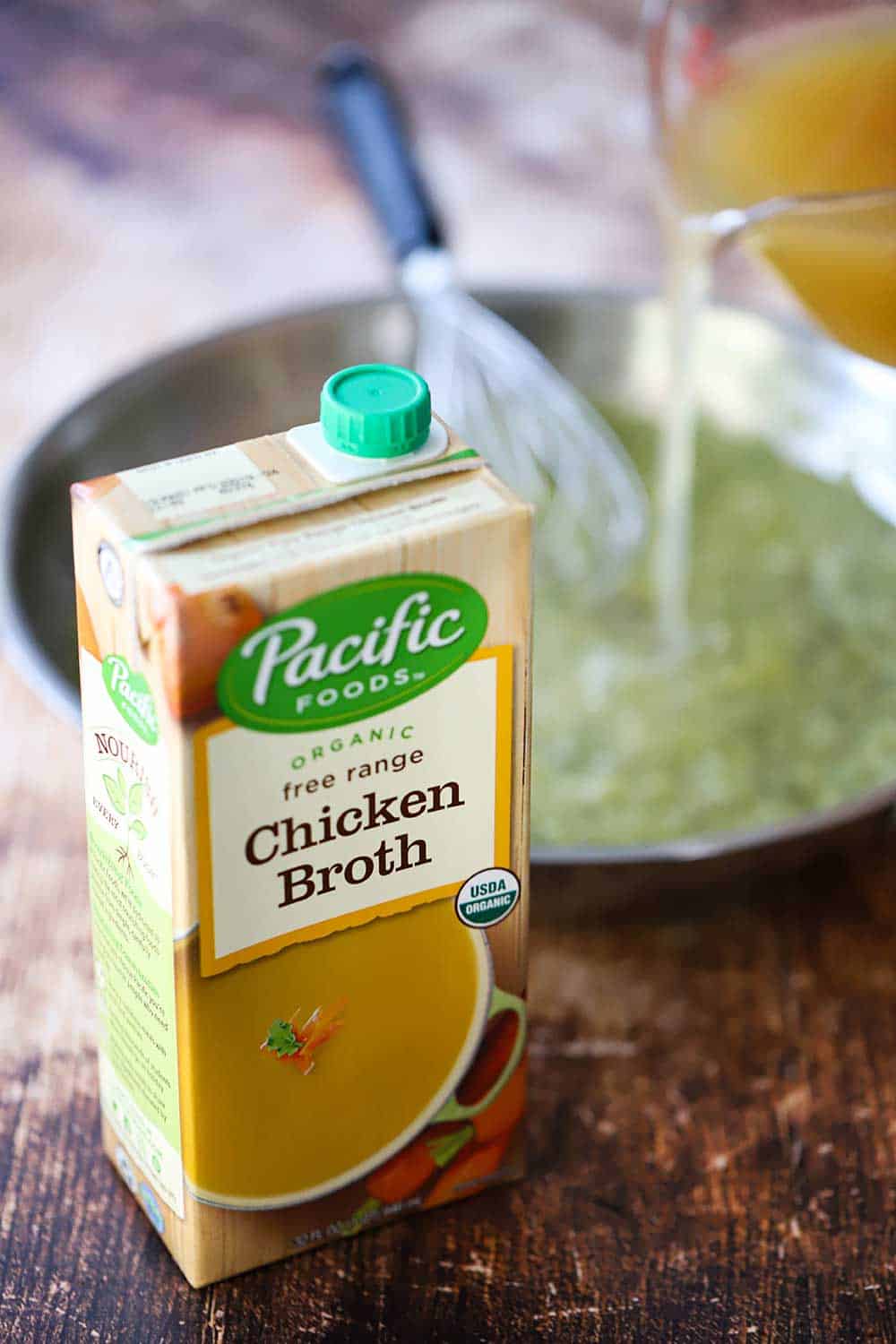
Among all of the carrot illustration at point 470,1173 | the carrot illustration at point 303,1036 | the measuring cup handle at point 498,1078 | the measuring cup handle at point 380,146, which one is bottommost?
the carrot illustration at point 470,1173

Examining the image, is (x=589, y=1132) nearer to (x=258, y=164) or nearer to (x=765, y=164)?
(x=765, y=164)

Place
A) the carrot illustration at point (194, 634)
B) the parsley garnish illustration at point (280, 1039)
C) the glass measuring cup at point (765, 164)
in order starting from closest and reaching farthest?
the carrot illustration at point (194, 634) → the parsley garnish illustration at point (280, 1039) → the glass measuring cup at point (765, 164)

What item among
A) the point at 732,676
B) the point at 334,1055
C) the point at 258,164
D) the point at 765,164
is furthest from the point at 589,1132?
the point at 258,164

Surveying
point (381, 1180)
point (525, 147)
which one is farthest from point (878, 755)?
point (525, 147)

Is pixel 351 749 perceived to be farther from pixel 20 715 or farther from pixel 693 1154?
pixel 20 715

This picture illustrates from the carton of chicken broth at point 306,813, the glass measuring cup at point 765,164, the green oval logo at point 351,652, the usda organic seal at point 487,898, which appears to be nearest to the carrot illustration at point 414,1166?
the carton of chicken broth at point 306,813

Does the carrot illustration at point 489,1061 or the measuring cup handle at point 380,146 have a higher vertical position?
the measuring cup handle at point 380,146

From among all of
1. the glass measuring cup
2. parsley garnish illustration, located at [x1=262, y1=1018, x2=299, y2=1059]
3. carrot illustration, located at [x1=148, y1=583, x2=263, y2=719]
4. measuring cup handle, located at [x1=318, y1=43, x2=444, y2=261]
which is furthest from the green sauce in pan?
carrot illustration, located at [x1=148, y1=583, x2=263, y2=719]

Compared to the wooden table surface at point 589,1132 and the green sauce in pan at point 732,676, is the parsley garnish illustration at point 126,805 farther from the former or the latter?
the green sauce in pan at point 732,676
